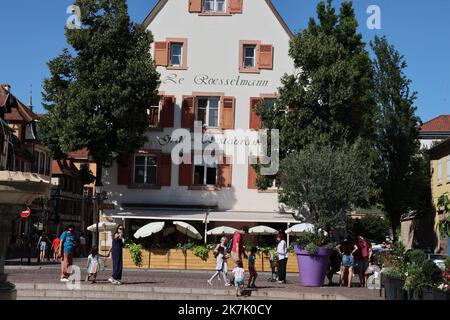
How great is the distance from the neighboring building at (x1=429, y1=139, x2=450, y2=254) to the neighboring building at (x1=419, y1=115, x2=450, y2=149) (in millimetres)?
31900

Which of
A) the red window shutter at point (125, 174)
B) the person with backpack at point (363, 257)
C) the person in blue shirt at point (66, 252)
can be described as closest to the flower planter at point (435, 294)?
the person with backpack at point (363, 257)

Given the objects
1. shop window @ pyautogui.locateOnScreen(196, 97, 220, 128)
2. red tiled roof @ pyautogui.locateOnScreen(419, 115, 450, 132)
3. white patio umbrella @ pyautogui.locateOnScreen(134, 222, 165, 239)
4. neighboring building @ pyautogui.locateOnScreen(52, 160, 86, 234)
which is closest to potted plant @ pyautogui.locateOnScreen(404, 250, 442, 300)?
white patio umbrella @ pyautogui.locateOnScreen(134, 222, 165, 239)

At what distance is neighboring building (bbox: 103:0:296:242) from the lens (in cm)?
3681

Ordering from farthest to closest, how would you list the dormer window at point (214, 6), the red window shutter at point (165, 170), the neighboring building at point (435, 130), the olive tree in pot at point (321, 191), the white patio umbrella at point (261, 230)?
the neighboring building at point (435, 130)
the dormer window at point (214, 6)
the red window shutter at point (165, 170)
the white patio umbrella at point (261, 230)
the olive tree in pot at point (321, 191)

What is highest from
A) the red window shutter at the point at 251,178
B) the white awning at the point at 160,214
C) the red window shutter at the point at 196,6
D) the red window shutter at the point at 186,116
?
the red window shutter at the point at 196,6

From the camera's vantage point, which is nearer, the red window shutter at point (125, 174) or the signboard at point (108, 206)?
the signboard at point (108, 206)

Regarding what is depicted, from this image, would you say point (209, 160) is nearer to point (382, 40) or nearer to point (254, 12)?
point (254, 12)

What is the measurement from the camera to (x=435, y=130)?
268ft

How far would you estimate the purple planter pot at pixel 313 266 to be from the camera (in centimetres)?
2131

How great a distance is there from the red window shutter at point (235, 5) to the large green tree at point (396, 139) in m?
13.9

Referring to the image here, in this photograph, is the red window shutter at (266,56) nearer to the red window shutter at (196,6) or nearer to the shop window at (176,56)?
the red window shutter at (196,6)

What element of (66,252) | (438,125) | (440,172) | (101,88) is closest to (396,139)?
(440,172)

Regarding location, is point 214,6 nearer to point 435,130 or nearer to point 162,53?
point 162,53
